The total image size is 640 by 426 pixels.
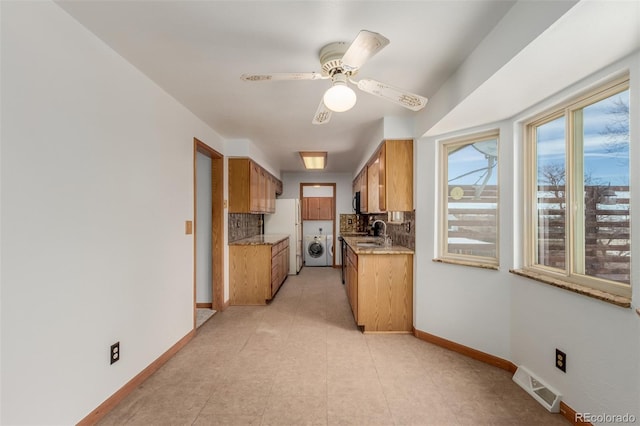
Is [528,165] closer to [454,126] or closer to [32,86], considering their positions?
[454,126]

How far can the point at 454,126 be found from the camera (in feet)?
8.41

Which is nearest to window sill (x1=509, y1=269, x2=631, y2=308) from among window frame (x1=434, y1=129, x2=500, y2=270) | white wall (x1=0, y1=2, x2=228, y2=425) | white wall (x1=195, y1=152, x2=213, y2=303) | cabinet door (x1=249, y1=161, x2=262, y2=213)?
window frame (x1=434, y1=129, x2=500, y2=270)

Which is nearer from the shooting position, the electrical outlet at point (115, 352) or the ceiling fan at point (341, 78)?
the ceiling fan at point (341, 78)

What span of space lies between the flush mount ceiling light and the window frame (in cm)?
235

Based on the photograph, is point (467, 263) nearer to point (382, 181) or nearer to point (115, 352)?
point (382, 181)

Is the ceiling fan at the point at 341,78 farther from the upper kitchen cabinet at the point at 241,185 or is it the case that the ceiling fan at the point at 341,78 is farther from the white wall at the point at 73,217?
the upper kitchen cabinet at the point at 241,185

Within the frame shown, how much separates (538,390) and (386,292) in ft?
4.64

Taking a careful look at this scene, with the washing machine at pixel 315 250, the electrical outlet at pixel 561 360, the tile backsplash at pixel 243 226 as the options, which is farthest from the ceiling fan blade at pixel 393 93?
the washing machine at pixel 315 250

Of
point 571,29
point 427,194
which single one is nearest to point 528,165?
point 427,194

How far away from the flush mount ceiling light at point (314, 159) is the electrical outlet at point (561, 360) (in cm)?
386

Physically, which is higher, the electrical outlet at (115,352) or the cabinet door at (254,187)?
the cabinet door at (254,187)

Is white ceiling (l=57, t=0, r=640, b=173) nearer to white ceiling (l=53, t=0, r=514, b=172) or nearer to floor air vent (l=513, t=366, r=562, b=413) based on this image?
white ceiling (l=53, t=0, r=514, b=172)

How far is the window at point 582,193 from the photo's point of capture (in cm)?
157

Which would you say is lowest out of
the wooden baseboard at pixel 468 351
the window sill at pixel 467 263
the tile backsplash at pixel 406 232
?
the wooden baseboard at pixel 468 351
